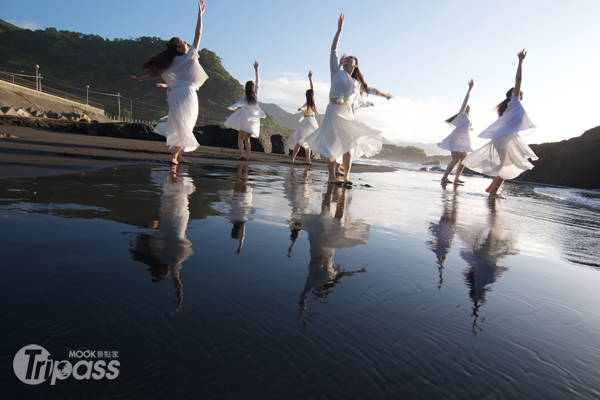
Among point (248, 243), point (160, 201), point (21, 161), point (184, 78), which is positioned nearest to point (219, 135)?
point (184, 78)

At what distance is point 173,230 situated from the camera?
1982mm

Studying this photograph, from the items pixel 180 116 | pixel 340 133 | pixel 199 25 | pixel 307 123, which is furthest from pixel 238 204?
pixel 307 123

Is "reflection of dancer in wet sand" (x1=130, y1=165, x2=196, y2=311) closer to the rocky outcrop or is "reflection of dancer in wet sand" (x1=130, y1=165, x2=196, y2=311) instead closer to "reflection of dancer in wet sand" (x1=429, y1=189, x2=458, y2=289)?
"reflection of dancer in wet sand" (x1=429, y1=189, x2=458, y2=289)

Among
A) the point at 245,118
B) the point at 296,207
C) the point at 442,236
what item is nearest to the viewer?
the point at 442,236

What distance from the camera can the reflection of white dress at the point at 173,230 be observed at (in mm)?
1542

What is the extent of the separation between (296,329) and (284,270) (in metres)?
0.49

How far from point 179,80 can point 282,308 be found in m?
6.24

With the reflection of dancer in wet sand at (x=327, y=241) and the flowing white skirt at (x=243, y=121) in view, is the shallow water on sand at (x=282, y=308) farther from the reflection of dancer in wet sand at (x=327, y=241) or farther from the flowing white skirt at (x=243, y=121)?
the flowing white skirt at (x=243, y=121)

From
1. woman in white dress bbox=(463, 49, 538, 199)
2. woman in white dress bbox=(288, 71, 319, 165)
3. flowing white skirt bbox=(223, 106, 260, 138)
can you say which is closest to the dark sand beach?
woman in white dress bbox=(463, 49, 538, 199)

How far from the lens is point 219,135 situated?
16266mm

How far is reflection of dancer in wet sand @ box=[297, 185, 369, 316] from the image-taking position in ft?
4.54

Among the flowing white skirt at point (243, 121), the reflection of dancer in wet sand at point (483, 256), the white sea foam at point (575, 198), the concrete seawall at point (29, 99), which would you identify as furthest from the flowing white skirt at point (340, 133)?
the concrete seawall at point (29, 99)

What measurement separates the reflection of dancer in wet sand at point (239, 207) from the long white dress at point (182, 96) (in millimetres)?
2781

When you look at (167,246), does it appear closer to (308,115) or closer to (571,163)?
(308,115)
